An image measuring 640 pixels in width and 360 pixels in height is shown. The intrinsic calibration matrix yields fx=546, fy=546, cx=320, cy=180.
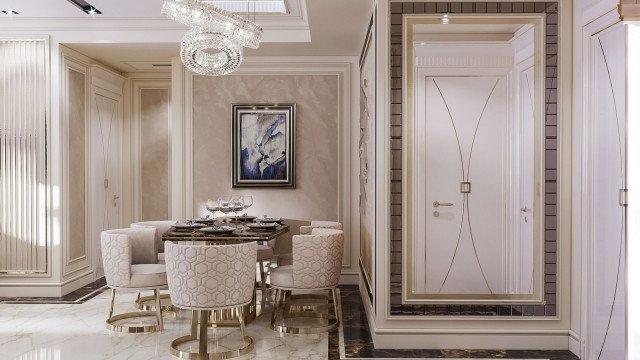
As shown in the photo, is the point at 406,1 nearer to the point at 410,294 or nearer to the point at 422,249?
the point at 422,249

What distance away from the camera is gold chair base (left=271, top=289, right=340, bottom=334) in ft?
14.0

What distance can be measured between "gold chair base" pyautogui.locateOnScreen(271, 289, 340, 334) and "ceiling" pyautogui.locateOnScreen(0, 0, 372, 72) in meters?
2.42

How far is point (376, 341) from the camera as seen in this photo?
3850mm

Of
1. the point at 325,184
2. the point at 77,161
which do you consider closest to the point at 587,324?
the point at 325,184

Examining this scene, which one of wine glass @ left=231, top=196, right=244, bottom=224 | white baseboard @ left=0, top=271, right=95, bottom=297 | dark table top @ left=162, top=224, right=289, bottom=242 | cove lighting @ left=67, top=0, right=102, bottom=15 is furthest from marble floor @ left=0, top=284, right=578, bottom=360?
cove lighting @ left=67, top=0, right=102, bottom=15

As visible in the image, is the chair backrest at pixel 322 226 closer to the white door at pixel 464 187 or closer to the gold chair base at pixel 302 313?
the gold chair base at pixel 302 313

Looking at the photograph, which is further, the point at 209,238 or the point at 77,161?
the point at 77,161

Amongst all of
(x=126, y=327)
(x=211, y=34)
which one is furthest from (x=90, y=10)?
(x=126, y=327)

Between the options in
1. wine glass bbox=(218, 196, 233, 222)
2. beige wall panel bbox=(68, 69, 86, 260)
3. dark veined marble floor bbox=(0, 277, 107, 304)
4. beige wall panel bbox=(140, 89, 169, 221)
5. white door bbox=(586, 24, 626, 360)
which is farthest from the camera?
beige wall panel bbox=(140, 89, 169, 221)

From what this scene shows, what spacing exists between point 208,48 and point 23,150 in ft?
8.36

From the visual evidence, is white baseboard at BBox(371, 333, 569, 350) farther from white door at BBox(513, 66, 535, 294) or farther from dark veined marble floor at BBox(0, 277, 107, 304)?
dark veined marble floor at BBox(0, 277, 107, 304)

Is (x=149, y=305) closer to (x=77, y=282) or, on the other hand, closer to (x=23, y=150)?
(x=77, y=282)

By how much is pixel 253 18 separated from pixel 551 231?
336 cm

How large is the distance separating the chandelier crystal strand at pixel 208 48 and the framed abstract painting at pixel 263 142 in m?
1.63
